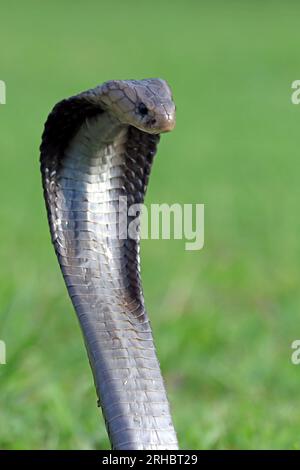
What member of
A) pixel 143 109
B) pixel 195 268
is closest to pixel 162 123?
pixel 143 109

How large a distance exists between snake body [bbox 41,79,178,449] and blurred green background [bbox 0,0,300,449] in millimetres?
1286

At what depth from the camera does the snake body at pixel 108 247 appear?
2.71m

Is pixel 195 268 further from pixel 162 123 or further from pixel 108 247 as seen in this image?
pixel 162 123

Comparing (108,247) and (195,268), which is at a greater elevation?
(108,247)

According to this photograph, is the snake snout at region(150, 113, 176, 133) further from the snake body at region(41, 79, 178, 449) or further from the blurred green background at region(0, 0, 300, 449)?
the blurred green background at region(0, 0, 300, 449)

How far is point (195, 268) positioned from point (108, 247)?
4.51 meters

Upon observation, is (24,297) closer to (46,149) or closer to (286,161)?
(46,149)

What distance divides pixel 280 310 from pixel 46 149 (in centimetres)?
381

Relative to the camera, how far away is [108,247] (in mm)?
2889

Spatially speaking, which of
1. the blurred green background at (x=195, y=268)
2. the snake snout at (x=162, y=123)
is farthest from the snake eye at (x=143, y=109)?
the blurred green background at (x=195, y=268)

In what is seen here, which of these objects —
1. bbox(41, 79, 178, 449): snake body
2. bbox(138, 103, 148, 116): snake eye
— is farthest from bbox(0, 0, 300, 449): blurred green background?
bbox(138, 103, 148, 116): snake eye

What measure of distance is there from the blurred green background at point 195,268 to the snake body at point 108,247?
50.6 inches

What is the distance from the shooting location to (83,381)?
16.2 feet

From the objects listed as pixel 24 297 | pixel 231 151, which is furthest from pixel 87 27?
pixel 24 297
